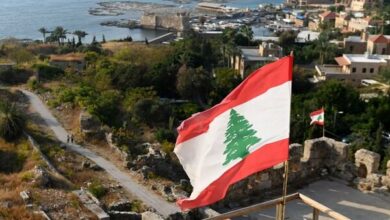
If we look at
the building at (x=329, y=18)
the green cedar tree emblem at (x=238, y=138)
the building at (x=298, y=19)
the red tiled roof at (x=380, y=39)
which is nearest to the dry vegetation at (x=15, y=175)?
the green cedar tree emblem at (x=238, y=138)

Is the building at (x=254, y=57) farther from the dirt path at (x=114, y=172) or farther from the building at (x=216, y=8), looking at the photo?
the building at (x=216, y=8)

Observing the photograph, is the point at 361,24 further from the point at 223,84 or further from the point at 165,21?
the point at 223,84

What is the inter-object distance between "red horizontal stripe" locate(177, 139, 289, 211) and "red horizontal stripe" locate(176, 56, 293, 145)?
76cm

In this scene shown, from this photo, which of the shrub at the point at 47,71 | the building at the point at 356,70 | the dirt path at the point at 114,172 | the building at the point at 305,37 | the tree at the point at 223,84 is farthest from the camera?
the building at the point at 305,37

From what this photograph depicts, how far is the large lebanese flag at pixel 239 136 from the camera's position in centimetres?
665

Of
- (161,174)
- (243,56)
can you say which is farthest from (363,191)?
(243,56)

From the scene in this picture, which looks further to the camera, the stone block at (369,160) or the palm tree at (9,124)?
the palm tree at (9,124)

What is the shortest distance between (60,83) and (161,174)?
1979cm

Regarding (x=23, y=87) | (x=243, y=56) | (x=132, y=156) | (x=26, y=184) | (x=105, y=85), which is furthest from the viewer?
(x=243, y=56)

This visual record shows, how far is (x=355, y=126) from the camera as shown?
39.8 meters

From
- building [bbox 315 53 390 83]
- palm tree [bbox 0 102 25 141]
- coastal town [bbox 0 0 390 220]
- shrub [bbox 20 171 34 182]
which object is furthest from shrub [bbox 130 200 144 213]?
building [bbox 315 53 390 83]

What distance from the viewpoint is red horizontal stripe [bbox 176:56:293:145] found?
6.80 meters

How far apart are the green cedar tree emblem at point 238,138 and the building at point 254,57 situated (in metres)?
51.3

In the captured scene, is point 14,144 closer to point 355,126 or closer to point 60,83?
Answer: point 60,83
